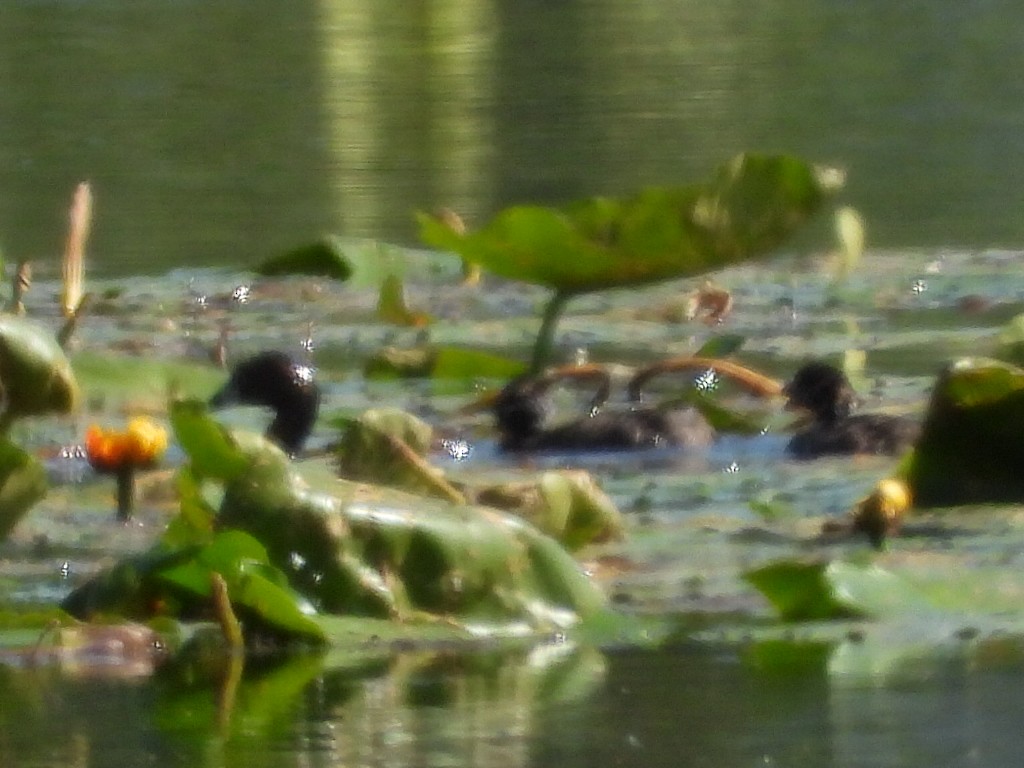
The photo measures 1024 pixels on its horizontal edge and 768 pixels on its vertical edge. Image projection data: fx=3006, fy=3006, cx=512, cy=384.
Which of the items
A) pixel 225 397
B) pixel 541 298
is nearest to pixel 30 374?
pixel 225 397

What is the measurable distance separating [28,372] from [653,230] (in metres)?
0.87

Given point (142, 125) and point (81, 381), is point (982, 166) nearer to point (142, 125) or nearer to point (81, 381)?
point (142, 125)

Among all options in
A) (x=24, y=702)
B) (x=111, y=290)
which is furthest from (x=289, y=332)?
(x=24, y=702)

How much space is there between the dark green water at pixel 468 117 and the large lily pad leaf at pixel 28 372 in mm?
2574

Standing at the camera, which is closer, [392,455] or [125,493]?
[392,455]

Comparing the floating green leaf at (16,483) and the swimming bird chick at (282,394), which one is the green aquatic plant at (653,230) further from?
the floating green leaf at (16,483)

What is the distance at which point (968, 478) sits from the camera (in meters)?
2.96

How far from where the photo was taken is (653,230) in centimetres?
370

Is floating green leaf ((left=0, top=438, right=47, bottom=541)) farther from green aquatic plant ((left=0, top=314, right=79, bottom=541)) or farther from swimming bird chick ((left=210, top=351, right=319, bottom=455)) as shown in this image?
swimming bird chick ((left=210, top=351, right=319, bottom=455))

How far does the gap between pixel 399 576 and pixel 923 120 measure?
6508 millimetres

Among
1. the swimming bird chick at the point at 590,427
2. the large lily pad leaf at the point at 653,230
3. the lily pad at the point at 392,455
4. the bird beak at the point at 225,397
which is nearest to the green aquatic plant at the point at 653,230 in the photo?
the large lily pad leaf at the point at 653,230

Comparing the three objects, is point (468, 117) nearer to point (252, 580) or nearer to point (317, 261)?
point (317, 261)

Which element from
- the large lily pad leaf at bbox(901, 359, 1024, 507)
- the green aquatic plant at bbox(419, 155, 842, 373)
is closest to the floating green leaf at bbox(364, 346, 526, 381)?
the green aquatic plant at bbox(419, 155, 842, 373)

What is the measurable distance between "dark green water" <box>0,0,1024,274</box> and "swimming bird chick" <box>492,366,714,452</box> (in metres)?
2.26
